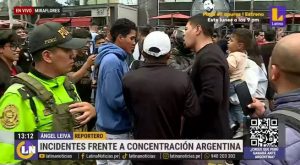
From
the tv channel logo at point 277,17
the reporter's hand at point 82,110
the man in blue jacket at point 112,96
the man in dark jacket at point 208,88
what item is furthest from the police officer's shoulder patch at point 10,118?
the tv channel logo at point 277,17

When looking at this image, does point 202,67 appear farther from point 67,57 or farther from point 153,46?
point 67,57

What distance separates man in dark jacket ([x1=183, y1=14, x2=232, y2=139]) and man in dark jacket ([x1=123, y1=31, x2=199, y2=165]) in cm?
18

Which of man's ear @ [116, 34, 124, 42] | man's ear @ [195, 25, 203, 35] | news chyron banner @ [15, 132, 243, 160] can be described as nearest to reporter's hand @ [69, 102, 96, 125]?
news chyron banner @ [15, 132, 243, 160]

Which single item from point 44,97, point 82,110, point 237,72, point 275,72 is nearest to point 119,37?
point 237,72

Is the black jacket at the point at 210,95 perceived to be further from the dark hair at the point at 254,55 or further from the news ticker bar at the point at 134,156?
the dark hair at the point at 254,55

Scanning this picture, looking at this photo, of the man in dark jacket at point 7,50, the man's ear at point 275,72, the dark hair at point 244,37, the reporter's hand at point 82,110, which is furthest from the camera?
the dark hair at point 244,37

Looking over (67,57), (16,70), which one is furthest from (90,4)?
(67,57)

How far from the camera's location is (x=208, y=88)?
332cm

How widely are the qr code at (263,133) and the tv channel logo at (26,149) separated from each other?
3.67ft

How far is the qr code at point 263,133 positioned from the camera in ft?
5.92

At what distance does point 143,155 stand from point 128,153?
0.26ft

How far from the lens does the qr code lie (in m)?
1.80

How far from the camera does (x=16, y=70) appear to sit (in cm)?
503

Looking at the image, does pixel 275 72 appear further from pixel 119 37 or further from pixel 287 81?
pixel 119 37
